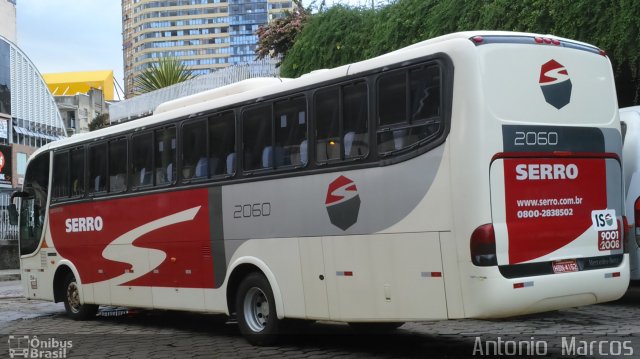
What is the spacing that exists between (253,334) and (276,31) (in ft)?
46.8

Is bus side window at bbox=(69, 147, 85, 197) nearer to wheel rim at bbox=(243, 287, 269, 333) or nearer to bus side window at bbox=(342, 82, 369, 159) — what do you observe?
wheel rim at bbox=(243, 287, 269, 333)

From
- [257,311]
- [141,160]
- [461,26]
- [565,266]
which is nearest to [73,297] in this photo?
[141,160]

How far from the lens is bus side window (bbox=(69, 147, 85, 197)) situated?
13084mm

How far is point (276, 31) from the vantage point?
876 inches

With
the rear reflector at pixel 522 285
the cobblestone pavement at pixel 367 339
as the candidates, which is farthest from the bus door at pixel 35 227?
the rear reflector at pixel 522 285

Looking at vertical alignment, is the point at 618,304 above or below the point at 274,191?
below

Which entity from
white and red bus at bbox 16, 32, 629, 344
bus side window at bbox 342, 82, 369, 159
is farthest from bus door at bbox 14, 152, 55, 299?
bus side window at bbox 342, 82, 369, 159

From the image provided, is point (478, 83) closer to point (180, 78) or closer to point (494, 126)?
point (494, 126)

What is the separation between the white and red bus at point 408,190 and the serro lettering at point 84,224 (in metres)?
2.16

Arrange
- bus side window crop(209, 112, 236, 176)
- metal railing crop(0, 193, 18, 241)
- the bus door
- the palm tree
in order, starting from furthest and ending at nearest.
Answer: the palm tree → metal railing crop(0, 193, 18, 241) → the bus door → bus side window crop(209, 112, 236, 176)

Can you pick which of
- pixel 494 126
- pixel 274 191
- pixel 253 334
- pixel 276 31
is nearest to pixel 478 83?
pixel 494 126

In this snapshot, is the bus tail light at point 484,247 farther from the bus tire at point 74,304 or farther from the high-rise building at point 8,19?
the high-rise building at point 8,19

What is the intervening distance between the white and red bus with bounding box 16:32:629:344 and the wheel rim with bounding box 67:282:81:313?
3.30 metres

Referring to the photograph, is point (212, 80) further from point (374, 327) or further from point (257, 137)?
point (374, 327)
